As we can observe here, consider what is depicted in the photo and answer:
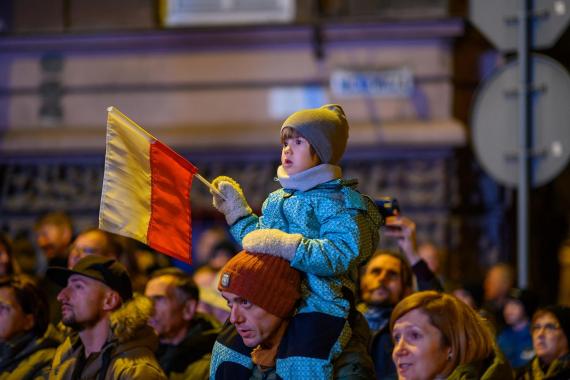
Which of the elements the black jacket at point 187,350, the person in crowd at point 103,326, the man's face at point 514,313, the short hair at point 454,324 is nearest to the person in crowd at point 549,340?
the short hair at point 454,324

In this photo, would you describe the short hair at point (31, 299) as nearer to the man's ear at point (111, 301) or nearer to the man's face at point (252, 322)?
the man's ear at point (111, 301)

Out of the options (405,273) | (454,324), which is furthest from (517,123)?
(454,324)

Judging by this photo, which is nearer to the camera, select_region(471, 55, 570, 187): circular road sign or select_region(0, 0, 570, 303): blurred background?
select_region(471, 55, 570, 187): circular road sign

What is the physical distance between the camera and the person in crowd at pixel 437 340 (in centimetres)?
561

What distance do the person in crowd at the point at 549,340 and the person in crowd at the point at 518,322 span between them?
5.37ft

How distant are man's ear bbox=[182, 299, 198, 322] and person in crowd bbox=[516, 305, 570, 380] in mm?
2338

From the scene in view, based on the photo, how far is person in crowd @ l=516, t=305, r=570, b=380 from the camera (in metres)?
7.17

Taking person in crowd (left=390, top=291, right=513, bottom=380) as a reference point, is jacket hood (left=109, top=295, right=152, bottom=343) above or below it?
below

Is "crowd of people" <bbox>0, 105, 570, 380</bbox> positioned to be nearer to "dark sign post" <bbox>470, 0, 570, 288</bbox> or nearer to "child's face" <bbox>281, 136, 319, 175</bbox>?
"child's face" <bbox>281, 136, 319, 175</bbox>

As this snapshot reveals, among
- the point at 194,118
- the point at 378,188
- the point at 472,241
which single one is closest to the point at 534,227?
the point at 472,241

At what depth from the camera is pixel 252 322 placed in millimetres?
5605

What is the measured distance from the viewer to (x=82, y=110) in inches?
536

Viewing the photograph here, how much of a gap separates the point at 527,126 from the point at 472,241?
15.8 feet

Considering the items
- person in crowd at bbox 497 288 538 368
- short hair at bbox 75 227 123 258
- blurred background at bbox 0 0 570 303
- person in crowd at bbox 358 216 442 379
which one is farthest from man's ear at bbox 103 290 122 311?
blurred background at bbox 0 0 570 303
